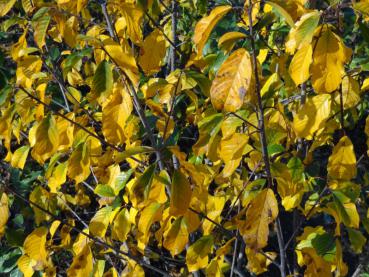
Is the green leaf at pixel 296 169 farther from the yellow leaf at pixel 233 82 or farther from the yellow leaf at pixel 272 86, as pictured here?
the yellow leaf at pixel 233 82

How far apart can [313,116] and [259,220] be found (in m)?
0.25

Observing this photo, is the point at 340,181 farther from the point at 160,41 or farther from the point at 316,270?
the point at 160,41

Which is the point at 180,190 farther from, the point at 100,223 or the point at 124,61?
the point at 100,223

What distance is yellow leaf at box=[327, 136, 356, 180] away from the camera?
4.55 ft

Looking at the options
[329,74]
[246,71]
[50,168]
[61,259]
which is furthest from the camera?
[61,259]

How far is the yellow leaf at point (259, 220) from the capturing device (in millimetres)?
1204

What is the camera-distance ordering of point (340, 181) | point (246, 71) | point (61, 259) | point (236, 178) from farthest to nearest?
point (61, 259) < point (236, 178) < point (340, 181) < point (246, 71)

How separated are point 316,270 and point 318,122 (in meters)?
0.49

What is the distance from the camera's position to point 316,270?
150 centimetres

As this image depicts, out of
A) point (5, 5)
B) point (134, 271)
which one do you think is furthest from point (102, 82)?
point (134, 271)

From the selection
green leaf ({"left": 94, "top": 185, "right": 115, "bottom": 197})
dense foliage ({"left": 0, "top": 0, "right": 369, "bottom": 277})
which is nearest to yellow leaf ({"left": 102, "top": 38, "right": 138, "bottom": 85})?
dense foliage ({"left": 0, "top": 0, "right": 369, "bottom": 277})

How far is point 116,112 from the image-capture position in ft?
4.14

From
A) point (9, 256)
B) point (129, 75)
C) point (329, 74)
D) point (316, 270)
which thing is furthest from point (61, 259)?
point (329, 74)

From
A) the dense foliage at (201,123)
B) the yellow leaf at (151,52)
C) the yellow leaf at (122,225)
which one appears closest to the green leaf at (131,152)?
the dense foliage at (201,123)
